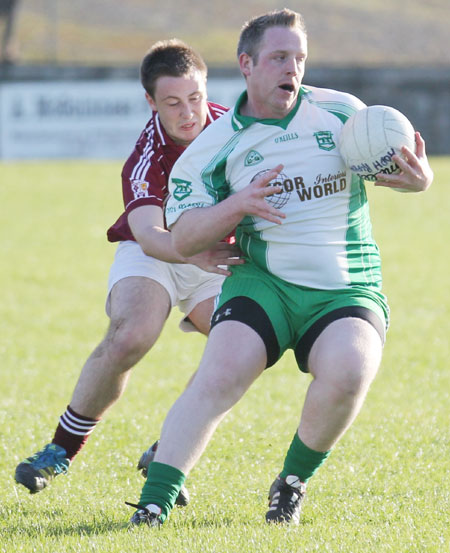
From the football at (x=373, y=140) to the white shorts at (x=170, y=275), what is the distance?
Answer: 1316 mm

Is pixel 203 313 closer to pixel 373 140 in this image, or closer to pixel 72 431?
pixel 72 431

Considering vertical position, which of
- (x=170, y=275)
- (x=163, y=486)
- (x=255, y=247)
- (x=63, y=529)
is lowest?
(x=63, y=529)

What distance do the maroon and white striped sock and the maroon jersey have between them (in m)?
1.10

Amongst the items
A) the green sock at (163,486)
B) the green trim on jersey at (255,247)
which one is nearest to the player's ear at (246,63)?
the green trim on jersey at (255,247)

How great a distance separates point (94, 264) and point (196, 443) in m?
10.4

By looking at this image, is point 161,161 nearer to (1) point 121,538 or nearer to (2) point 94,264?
(1) point 121,538

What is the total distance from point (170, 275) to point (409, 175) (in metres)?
1.58

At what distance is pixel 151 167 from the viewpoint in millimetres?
5309

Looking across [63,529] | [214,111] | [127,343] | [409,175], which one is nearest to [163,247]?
[127,343]

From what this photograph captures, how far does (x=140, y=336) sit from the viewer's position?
5.14 metres

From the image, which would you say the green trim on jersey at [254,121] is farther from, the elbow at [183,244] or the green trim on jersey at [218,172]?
the elbow at [183,244]

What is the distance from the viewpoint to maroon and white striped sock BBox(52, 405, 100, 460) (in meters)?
5.29

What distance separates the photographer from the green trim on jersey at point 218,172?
452 cm

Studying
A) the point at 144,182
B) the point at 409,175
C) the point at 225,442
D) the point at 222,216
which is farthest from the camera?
the point at 225,442
